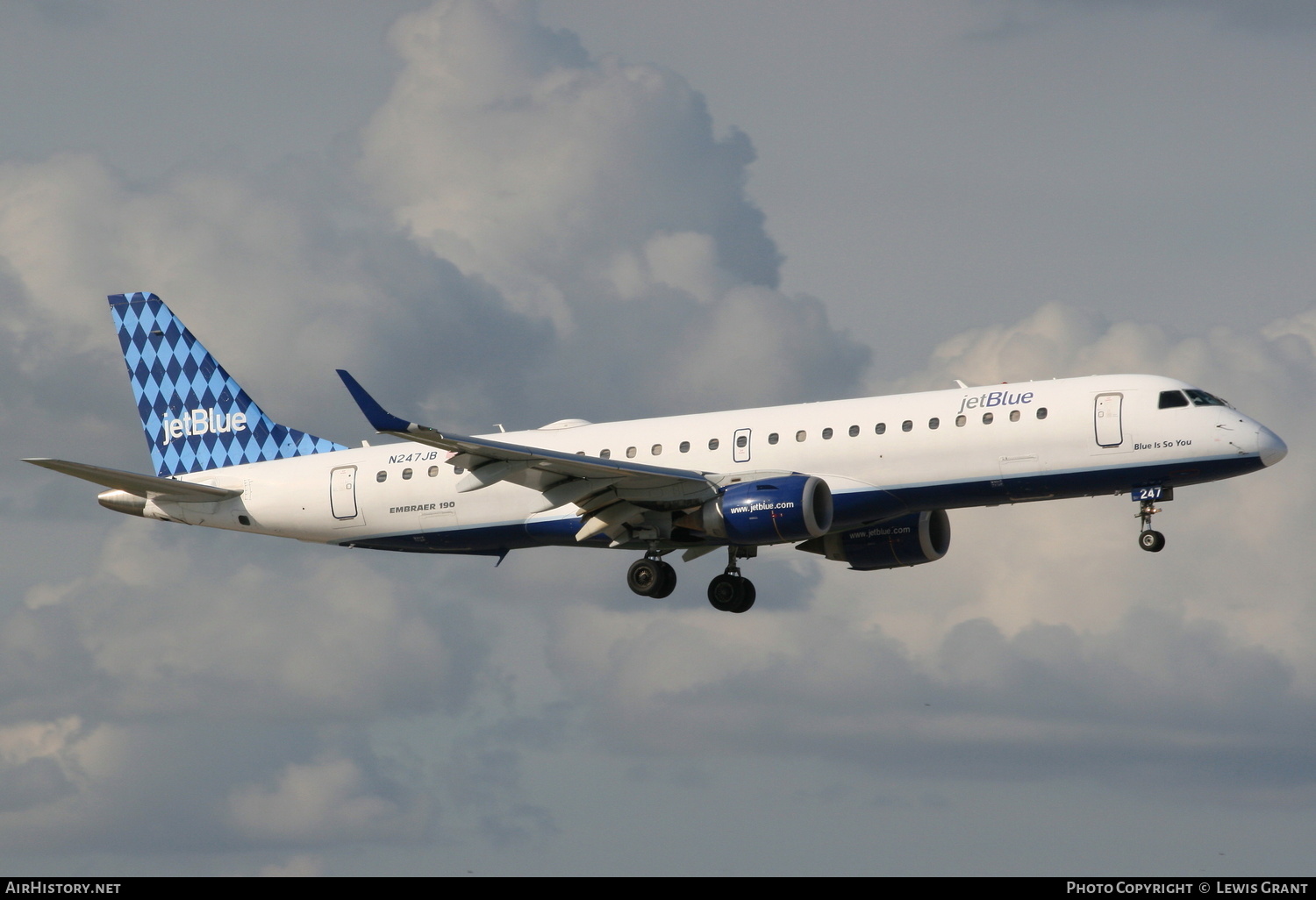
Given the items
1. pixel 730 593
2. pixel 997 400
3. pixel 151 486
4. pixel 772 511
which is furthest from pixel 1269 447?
pixel 151 486

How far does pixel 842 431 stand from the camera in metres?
49.4

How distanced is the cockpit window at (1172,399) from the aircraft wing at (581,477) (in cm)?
1177

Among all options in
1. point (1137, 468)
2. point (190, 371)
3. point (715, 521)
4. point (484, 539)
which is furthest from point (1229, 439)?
point (190, 371)

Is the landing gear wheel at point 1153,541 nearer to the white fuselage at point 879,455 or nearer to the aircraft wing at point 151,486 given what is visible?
the white fuselage at point 879,455

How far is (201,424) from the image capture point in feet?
195

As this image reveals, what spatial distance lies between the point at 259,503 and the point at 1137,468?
2589 centimetres

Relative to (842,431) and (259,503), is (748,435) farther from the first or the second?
(259,503)

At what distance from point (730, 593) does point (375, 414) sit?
1459cm

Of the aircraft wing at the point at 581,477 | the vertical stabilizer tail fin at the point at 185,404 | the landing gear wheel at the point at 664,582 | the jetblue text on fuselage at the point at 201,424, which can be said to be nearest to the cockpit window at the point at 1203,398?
the aircraft wing at the point at 581,477

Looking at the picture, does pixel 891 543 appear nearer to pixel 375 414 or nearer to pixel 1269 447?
pixel 1269 447

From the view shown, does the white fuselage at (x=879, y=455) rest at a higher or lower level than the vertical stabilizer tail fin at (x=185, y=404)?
lower

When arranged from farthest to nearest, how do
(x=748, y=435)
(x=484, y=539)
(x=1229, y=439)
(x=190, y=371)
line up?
(x=190, y=371) → (x=484, y=539) → (x=748, y=435) → (x=1229, y=439)

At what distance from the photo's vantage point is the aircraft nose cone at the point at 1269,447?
46969mm

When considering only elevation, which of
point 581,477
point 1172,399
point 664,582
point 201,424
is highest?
point 201,424
